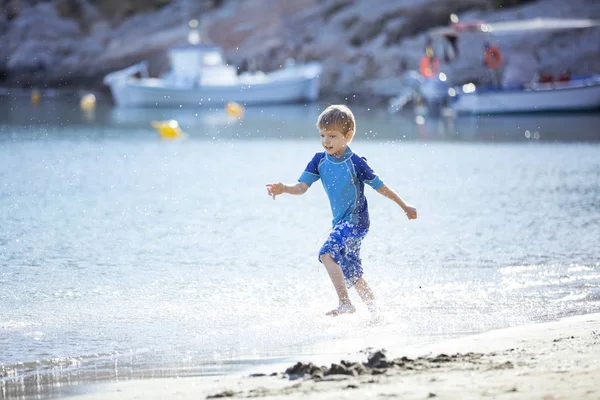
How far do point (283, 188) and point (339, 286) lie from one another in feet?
2.64

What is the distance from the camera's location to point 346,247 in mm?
7398

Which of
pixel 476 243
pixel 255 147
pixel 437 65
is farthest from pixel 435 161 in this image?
pixel 437 65

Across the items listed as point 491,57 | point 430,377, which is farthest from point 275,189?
point 491,57

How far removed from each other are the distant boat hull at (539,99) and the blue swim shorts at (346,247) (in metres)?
27.5

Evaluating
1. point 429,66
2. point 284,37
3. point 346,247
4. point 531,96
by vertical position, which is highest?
point 284,37

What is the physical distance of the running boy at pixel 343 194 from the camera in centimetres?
730

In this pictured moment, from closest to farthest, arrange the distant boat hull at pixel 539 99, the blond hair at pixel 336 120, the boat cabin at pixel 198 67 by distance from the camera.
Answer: the blond hair at pixel 336 120
the distant boat hull at pixel 539 99
the boat cabin at pixel 198 67

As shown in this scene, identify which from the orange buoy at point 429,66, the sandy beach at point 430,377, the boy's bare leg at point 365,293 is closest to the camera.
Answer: the sandy beach at point 430,377

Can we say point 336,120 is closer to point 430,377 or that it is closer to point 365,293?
point 365,293

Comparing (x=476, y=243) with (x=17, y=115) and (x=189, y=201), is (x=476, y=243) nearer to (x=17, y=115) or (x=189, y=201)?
(x=189, y=201)

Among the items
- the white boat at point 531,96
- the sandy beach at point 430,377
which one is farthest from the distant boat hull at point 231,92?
the sandy beach at point 430,377

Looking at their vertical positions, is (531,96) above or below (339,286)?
above

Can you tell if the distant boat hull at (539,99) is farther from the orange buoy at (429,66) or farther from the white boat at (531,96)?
the orange buoy at (429,66)

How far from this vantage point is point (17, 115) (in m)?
37.6
